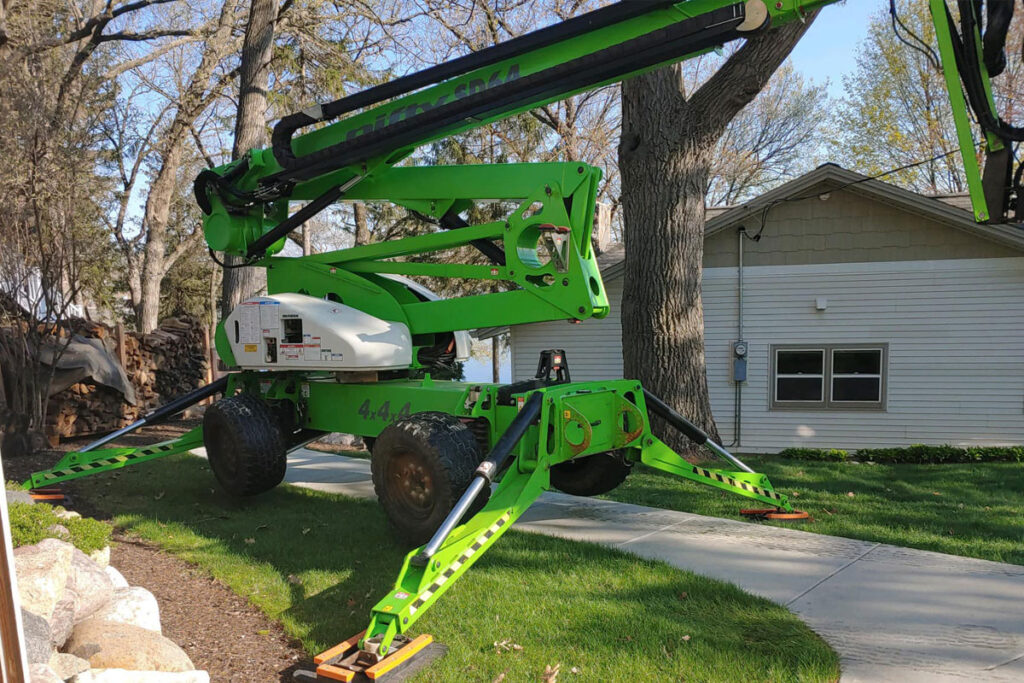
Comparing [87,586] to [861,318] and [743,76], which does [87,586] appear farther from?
[861,318]

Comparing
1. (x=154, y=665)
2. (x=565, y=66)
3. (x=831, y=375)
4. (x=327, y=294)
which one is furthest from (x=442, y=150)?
(x=154, y=665)

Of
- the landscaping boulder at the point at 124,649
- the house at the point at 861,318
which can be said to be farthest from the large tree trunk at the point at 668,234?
the landscaping boulder at the point at 124,649

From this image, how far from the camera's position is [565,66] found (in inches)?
199

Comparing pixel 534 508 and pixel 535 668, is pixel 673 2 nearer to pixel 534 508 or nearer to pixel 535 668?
pixel 535 668

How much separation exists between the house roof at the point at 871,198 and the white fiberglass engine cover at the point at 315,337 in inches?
304

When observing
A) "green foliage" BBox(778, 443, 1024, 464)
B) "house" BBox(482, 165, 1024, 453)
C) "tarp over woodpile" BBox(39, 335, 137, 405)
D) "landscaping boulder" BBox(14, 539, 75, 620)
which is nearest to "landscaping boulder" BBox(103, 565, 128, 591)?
"landscaping boulder" BBox(14, 539, 75, 620)

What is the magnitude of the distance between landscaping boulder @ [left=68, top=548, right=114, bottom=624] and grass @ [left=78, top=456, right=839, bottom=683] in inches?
36.8

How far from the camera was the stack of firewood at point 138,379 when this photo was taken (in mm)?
12531

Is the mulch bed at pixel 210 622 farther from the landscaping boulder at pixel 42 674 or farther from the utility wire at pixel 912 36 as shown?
the utility wire at pixel 912 36

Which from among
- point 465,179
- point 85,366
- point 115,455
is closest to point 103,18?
point 85,366

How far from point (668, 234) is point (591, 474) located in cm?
406

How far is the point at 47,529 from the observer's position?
15.9 ft

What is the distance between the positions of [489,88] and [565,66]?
26.2 inches

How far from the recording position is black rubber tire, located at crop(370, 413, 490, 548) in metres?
5.22
